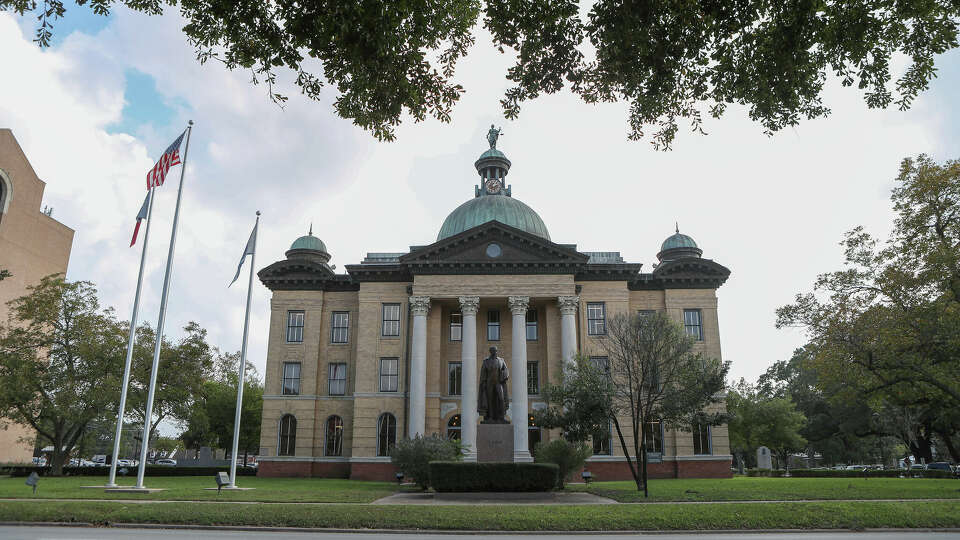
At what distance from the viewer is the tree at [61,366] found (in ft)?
120

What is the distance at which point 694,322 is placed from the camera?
139 ft

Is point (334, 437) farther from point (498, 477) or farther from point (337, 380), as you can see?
point (498, 477)

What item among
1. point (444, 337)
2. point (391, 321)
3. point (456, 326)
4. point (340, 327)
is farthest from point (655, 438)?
point (340, 327)

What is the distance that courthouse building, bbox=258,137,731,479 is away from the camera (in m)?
39.8

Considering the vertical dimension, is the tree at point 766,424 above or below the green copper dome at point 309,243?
below

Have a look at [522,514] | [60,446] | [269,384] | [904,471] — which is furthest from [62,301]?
[904,471]

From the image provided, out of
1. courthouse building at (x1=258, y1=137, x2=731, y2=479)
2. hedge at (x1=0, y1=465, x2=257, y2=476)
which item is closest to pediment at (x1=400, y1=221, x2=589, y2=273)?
courthouse building at (x1=258, y1=137, x2=731, y2=479)

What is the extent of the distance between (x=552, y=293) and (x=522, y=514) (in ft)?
84.1

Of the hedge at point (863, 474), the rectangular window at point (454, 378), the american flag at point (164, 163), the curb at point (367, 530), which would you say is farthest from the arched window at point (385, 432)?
the hedge at point (863, 474)

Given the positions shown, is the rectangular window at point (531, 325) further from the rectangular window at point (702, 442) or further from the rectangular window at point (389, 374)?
the rectangular window at point (702, 442)

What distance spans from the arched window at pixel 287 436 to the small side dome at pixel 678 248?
2756 centimetres

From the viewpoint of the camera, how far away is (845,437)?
69125mm

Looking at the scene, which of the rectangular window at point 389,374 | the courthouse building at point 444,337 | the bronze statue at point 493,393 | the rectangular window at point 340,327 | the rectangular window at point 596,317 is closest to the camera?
the bronze statue at point 493,393

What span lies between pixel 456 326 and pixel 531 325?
498 centimetres
